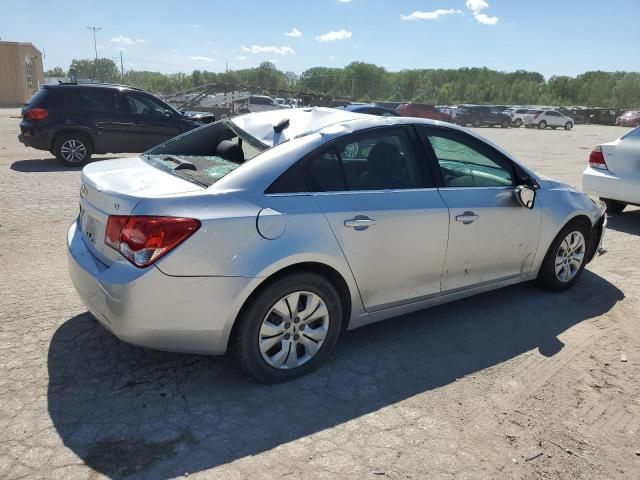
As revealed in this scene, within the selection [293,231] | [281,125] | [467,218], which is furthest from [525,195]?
[293,231]

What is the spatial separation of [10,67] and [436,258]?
45.2 meters

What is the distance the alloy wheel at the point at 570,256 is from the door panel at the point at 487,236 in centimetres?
46

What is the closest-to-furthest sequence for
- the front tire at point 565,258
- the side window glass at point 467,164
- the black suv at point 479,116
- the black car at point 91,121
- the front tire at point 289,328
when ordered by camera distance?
1. the front tire at point 289,328
2. the side window glass at point 467,164
3. the front tire at point 565,258
4. the black car at point 91,121
5. the black suv at point 479,116

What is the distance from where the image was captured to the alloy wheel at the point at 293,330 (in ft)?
10.2

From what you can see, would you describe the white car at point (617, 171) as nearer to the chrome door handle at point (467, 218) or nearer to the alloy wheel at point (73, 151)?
the chrome door handle at point (467, 218)

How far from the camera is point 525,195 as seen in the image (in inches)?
163

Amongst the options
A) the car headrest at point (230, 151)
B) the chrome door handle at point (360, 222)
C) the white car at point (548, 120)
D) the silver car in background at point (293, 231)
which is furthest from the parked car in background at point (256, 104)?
the chrome door handle at point (360, 222)

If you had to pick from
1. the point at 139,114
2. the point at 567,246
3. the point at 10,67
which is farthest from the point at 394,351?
the point at 10,67

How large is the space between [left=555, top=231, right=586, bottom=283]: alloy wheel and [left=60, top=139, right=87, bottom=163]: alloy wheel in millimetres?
9793

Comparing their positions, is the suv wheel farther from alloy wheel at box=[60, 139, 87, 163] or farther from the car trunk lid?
the car trunk lid

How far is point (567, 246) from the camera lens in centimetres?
474

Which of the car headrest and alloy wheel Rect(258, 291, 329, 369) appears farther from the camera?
the car headrest

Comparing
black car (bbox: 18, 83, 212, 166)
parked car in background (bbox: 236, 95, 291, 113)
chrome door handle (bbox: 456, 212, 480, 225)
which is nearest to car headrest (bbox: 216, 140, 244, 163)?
chrome door handle (bbox: 456, 212, 480, 225)

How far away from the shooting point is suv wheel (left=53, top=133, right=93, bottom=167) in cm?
1100
